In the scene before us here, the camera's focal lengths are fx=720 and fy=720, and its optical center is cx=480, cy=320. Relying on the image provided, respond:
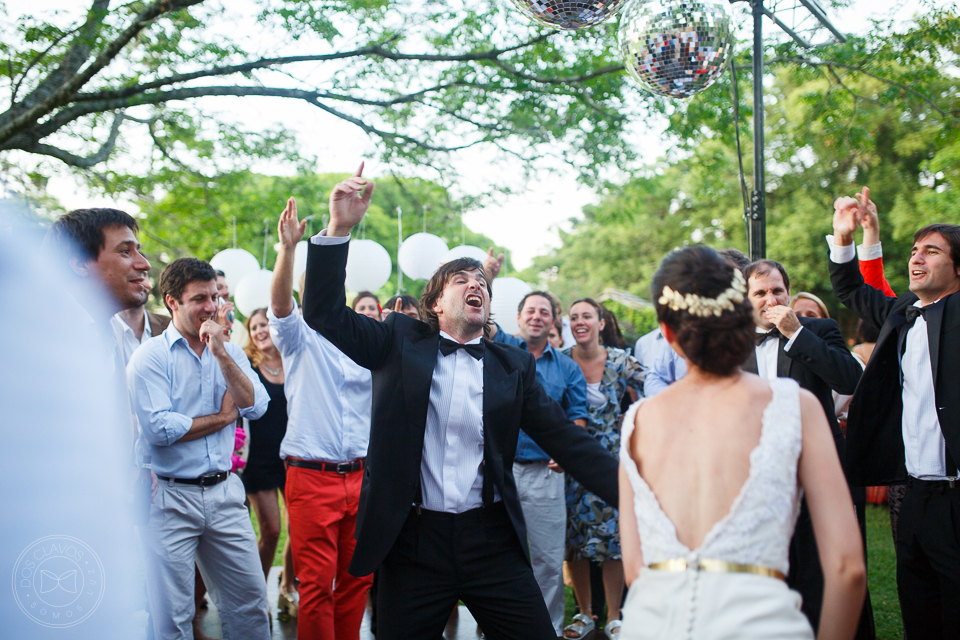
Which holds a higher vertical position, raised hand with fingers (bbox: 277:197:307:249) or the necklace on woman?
raised hand with fingers (bbox: 277:197:307:249)

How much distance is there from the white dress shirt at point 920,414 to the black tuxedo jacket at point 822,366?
10.3 inches

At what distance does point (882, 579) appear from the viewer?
245 inches

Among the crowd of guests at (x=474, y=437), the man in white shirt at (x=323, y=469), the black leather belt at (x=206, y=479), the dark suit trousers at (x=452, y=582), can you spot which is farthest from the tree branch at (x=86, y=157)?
the dark suit trousers at (x=452, y=582)

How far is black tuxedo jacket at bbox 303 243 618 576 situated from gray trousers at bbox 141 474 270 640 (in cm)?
119

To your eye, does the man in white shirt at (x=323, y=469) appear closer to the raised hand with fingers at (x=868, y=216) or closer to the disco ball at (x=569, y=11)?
the disco ball at (x=569, y=11)

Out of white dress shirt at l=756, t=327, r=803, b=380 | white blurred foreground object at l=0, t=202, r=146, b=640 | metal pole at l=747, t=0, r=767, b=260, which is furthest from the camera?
metal pole at l=747, t=0, r=767, b=260

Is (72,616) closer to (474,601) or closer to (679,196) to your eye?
(474,601)

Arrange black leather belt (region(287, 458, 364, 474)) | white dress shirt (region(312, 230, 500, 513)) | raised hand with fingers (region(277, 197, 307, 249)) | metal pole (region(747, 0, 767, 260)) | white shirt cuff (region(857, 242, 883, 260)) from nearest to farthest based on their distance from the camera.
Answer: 1. white dress shirt (region(312, 230, 500, 513))
2. raised hand with fingers (region(277, 197, 307, 249))
3. white shirt cuff (region(857, 242, 883, 260))
4. black leather belt (region(287, 458, 364, 474))
5. metal pole (region(747, 0, 767, 260))

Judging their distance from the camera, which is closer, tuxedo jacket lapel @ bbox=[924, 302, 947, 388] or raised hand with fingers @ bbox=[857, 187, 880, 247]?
tuxedo jacket lapel @ bbox=[924, 302, 947, 388]

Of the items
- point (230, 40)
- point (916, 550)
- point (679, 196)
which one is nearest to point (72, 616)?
point (916, 550)

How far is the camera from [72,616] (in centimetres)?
211

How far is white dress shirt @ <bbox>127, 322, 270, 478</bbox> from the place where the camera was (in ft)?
12.8

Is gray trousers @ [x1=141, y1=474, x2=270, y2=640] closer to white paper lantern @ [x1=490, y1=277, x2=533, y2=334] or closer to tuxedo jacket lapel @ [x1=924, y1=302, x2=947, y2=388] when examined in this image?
tuxedo jacket lapel @ [x1=924, y1=302, x2=947, y2=388]
